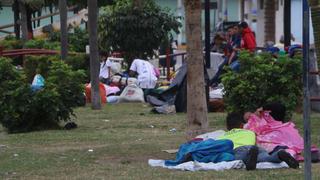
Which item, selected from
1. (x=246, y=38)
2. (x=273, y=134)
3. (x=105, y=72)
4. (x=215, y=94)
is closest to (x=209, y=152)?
(x=273, y=134)

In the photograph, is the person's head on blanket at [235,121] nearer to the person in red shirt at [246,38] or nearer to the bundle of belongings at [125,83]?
the bundle of belongings at [125,83]

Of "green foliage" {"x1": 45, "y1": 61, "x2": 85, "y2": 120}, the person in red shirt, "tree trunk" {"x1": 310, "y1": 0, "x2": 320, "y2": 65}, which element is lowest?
"green foliage" {"x1": 45, "y1": 61, "x2": 85, "y2": 120}

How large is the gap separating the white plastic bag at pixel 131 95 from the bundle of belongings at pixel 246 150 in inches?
320

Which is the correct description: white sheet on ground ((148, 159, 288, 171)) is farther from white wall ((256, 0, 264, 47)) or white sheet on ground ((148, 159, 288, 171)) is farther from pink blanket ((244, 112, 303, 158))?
white wall ((256, 0, 264, 47))

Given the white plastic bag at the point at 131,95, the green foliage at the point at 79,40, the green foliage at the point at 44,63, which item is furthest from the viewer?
the green foliage at the point at 79,40

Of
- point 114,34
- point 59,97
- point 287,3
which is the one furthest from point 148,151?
point 114,34

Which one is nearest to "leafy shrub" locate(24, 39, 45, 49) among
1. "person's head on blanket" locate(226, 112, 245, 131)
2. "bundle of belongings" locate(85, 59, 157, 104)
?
"bundle of belongings" locate(85, 59, 157, 104)

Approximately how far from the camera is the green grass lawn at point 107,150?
758cm

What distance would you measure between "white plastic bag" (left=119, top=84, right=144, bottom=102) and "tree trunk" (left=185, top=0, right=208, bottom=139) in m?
7.64

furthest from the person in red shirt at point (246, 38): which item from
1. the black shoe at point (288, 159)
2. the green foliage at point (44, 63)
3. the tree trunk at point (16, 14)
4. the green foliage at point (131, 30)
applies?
the tree trunk at point (16, 14)

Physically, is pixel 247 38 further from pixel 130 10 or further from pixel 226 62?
pixel 130 10

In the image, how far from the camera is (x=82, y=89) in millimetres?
12078

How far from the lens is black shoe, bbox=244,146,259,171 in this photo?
761cm

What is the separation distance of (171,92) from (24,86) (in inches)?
159
